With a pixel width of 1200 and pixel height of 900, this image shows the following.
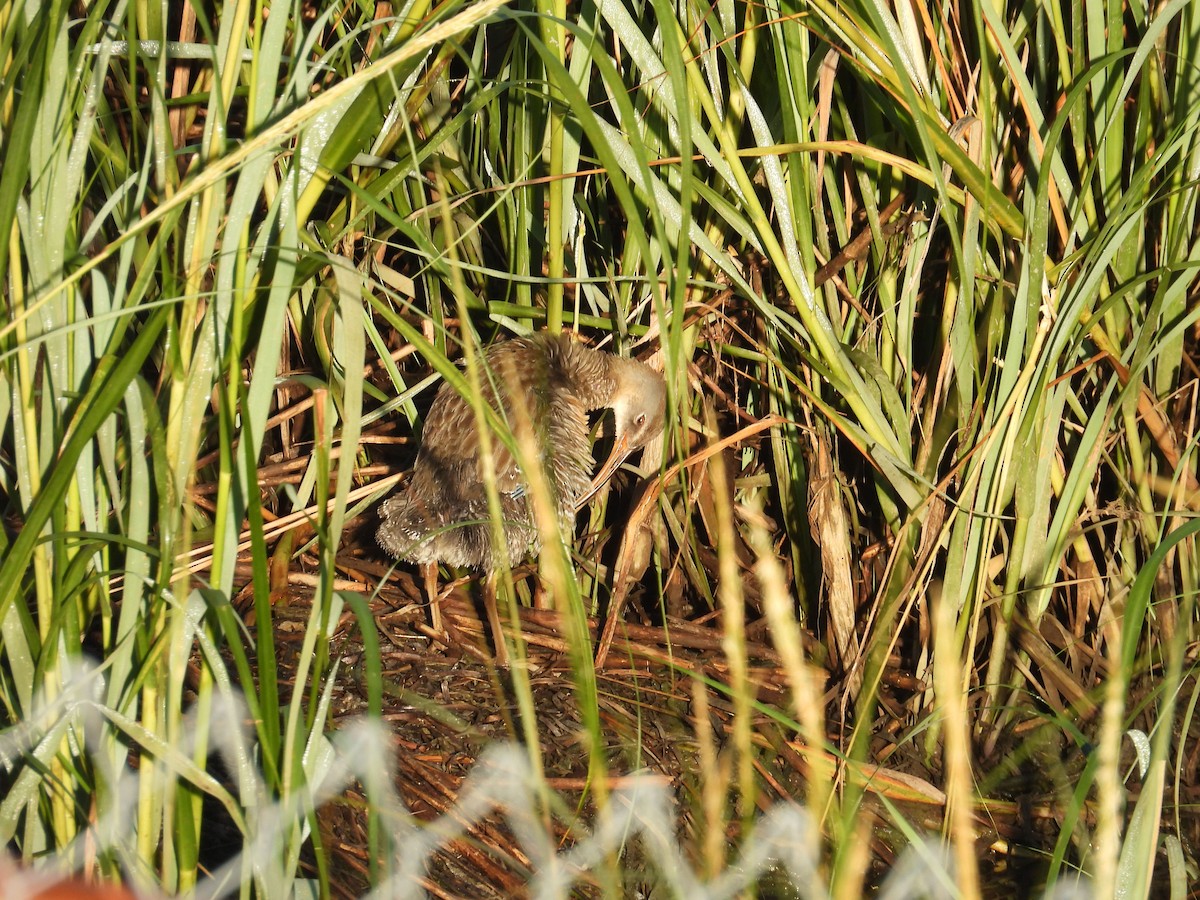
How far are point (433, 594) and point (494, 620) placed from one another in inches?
7.0

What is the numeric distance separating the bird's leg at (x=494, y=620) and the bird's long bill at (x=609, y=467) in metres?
0.32

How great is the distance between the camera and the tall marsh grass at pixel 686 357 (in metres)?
1.67

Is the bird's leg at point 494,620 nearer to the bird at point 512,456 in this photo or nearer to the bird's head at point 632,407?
the bird at point 512,456

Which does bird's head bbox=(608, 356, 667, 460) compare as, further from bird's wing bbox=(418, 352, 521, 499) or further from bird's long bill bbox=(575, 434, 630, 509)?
bird's wing bbox=(418, 352, 521, 499)

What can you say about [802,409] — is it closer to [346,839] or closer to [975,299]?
[975,299]

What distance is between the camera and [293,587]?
3.00 m

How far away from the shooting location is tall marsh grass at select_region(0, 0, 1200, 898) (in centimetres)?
167

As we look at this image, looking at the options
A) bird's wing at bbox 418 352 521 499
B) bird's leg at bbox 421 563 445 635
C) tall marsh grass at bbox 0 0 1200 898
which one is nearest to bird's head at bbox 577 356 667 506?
tall marsh grass at bbox 0 0 1200 898

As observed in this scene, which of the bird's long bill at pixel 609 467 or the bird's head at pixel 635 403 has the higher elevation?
the bird's head at pixel 635 403

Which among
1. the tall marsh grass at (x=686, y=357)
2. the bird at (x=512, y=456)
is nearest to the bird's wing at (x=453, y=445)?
the bird at (x=512, y=456)

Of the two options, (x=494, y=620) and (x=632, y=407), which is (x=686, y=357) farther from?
(x=494, y=620)

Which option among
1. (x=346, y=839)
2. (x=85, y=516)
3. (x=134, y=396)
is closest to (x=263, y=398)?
(x=134, y=396)

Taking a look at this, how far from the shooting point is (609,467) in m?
3.27

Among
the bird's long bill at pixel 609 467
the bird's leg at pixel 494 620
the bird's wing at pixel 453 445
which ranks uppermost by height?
the bird's wing at pixel 453 445
